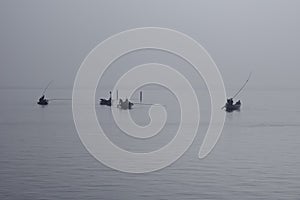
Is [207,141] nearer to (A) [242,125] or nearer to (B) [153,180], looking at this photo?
(A) [242,125]

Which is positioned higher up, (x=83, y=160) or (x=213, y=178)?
(x=83, y=160)

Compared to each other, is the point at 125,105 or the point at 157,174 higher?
the point at 125,105

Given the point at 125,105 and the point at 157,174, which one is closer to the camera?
the point at 157,174

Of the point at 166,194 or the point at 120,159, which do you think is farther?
the point at 120,159

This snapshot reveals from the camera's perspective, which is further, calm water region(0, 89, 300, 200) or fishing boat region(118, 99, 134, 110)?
fishing boat region(118, 99, 134, 110)

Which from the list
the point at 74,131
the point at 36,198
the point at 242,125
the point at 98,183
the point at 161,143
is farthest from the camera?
the point at 242,125

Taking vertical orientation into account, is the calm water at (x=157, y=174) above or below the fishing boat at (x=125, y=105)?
below

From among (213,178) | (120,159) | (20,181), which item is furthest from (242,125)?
(20,181)

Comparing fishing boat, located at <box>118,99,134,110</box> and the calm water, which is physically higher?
fishing boat, located at <box>118,99,134,110</box>

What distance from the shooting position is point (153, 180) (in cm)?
2398

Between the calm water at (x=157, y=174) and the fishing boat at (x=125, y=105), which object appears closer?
the calm water at (x=157, y=174)

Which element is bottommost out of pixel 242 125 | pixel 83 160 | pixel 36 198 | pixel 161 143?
pixel 36 198

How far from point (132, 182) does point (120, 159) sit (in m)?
6.27

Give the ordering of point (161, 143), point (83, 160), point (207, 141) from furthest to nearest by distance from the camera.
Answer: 1. point (207, 141)
2. point (161, 143)
3. point (83, 160)
